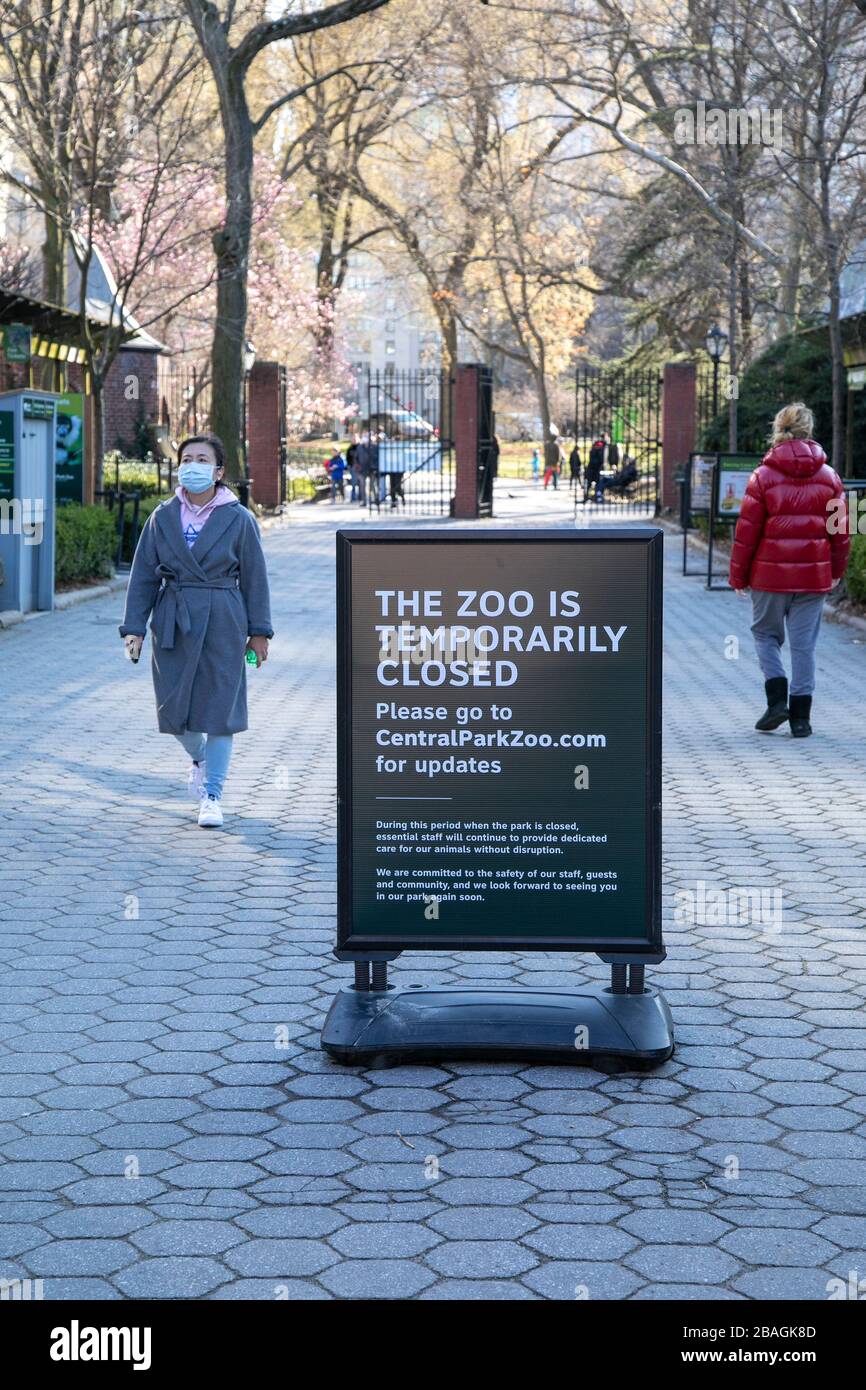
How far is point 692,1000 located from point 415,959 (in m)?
1.01

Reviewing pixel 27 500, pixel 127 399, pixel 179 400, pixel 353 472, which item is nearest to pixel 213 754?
pixel 27 500

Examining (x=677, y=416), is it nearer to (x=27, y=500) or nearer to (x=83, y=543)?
(x=83, y=543)

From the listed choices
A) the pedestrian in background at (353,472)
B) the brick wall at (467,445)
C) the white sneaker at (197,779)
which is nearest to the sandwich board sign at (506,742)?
the white sneaker at (197,779)

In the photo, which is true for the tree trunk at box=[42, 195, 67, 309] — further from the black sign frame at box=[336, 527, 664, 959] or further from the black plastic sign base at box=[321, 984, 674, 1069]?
the black plastic sign base at box=[321, 984, 674, 1069]

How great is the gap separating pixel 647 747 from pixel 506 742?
0.40m

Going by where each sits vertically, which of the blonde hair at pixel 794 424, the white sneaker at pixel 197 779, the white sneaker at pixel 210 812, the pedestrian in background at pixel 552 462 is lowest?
the white sneaker at pixel 210 812

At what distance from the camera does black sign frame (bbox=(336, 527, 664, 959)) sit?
498cm

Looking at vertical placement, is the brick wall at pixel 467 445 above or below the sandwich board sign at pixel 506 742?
above

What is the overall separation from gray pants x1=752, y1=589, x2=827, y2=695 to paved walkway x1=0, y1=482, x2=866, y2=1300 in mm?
1832

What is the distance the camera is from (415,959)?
Result: 6.18 meters

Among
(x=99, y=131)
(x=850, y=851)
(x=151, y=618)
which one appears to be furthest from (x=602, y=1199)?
(x=99, y=131)

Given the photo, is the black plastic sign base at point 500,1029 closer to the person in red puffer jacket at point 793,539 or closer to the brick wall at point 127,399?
the person in red puffer jacket at point 793,539

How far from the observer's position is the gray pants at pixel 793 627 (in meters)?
10.5

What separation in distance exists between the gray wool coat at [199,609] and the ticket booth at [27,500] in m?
8.75
